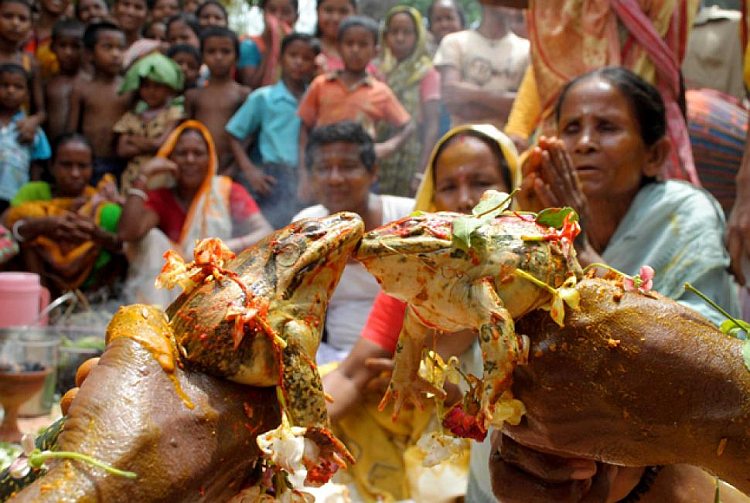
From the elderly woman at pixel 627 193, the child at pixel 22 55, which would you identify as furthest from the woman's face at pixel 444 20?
the elderly woman at pixel 627 193

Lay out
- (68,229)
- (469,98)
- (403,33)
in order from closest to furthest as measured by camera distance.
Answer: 1. (469,98)
2. (68,229)
3. (403,33)

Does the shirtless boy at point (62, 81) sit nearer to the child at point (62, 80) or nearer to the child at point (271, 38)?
the child at point (62, 80)

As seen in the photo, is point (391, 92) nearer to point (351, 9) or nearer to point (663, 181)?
point (351, 9)

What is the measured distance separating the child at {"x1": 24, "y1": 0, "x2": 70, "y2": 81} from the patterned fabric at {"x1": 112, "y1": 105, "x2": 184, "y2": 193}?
37.9 inches

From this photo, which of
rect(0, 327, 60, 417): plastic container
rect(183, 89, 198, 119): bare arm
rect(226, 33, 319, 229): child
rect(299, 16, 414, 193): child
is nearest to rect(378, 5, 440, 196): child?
rect(299, 16, 414, 193): child

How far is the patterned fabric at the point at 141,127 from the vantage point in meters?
6.14

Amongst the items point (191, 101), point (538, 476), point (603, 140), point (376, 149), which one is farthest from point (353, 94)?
point (538, 476)

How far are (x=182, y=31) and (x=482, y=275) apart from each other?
6.17 metres

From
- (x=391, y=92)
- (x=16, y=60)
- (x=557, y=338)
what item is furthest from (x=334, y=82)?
(x=557, y=338)

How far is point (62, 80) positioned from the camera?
6594 mm

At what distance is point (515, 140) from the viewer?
13.2ft

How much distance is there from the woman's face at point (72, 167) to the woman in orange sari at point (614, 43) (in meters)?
3.56

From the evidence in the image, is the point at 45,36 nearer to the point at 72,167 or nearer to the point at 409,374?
the point at 72,167

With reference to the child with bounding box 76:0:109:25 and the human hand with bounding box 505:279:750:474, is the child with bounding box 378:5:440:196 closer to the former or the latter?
the child with bounding box 76:0:109:25
